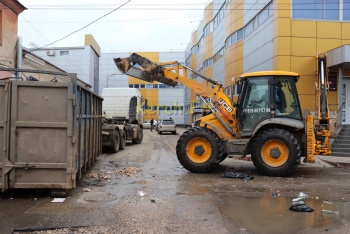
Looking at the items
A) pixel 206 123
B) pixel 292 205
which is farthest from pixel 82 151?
pixel 292 205

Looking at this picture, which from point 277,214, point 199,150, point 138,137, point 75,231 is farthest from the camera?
point 138,137

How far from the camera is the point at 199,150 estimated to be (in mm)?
10680

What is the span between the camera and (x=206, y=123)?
35.7 feet

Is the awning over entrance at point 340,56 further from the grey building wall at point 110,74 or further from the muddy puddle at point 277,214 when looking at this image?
the grey building wall at point 110,74

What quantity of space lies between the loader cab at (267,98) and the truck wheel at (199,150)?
94cm

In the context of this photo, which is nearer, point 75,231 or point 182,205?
point 75,231

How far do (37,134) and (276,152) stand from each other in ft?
20.8

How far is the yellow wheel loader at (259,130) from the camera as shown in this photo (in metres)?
10.0

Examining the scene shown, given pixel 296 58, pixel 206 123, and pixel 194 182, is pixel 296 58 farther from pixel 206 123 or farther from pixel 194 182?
pixel 194 182

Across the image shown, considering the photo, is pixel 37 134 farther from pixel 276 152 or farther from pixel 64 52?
pixel 64 52

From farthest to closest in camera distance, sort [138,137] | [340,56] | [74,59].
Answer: [74,59] < [138,137] < [340,56]

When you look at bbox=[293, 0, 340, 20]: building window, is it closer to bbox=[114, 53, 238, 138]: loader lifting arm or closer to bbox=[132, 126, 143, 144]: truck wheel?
bbox=[114, 53, 238, 138]: loader lifting arm

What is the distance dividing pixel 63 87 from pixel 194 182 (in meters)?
4.14

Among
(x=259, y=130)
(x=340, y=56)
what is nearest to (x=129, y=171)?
(x=259, y=130)
